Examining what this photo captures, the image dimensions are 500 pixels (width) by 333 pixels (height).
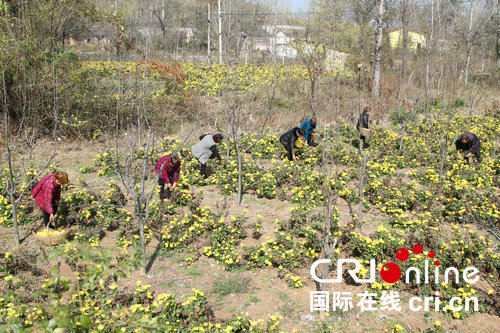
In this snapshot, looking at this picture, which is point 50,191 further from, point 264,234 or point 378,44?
point 378,44

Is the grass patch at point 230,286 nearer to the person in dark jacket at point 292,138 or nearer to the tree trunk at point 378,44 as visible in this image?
the person in dark jacket at point 292,138

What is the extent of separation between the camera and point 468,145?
343 inches

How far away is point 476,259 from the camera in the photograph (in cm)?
505

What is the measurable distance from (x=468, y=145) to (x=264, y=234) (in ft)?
17.8

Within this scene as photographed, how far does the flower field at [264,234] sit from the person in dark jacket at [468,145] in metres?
0.28

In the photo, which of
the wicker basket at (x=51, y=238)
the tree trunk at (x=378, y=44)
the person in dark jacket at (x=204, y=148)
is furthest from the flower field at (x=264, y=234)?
the tree trunk at (x=378, y=44)

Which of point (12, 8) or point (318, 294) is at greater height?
point (12, 8)

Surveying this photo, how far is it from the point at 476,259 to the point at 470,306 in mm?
896

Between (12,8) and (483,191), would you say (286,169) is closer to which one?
(483,191)

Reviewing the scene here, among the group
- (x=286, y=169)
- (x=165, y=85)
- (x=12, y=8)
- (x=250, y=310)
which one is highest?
(x=12, y=8)

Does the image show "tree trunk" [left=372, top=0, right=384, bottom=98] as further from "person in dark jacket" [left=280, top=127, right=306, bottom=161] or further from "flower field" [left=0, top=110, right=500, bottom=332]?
"person in dark jacket" [left=280, top=127, right=306, bottom=161]

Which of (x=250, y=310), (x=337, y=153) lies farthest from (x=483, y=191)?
(x=250, y=310)

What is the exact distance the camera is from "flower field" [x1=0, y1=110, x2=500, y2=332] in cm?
407

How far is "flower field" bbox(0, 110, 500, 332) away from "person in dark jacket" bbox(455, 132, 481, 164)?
0.91 ft
